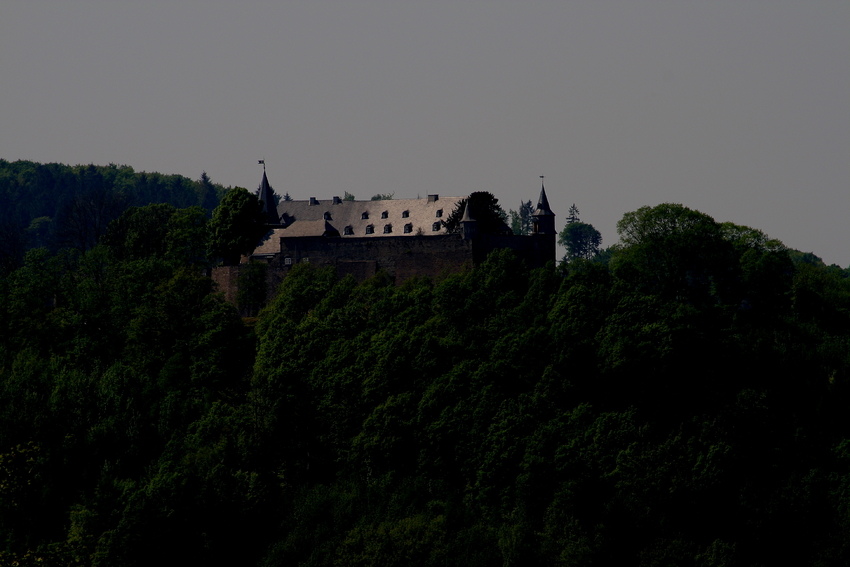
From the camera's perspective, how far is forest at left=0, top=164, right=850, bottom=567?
5453cm

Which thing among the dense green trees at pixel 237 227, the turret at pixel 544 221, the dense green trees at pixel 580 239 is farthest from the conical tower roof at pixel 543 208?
the dense green trees at pixel 580 239

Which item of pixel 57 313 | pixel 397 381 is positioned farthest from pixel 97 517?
pixel 57 313

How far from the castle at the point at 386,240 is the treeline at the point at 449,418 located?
5.96 feet

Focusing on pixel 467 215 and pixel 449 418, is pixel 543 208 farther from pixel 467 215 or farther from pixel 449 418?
pixel 449 418

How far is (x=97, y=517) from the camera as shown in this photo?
175ft

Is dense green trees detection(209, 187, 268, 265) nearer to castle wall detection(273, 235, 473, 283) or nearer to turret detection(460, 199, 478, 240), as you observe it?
castle wall detection(273, 235, 473, 283)

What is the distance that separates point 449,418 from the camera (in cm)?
5981

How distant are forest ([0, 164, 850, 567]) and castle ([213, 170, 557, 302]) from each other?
185 centimetres

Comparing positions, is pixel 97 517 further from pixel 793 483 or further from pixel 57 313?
pixel 793 483

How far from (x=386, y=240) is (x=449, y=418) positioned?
49.1 ft

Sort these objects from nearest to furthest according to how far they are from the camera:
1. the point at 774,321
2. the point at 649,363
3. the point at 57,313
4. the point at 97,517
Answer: the point at 97,517 < the point at 649,363 < the point at 774,321 < the point at 57,313

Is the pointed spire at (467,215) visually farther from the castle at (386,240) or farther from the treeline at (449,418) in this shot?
the treeline at (449,418)

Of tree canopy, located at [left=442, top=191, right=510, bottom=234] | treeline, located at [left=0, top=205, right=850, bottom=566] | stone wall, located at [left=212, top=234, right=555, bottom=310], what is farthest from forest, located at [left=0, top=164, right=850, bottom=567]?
tree canopy, located at [left=442, top=191, right=510, bottom=234]

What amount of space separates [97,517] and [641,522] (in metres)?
→ 23.1
